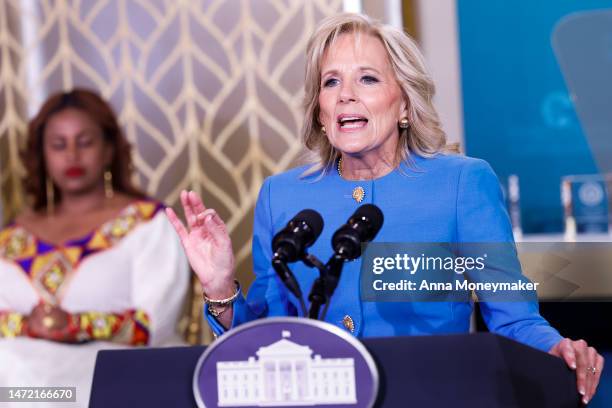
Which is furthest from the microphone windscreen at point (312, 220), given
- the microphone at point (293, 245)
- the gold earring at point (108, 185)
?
the gold earring at point (108, 185)

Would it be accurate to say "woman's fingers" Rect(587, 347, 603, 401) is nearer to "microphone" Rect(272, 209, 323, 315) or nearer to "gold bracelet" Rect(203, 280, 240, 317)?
"microphone" Rect(272, 209, 323, 315)

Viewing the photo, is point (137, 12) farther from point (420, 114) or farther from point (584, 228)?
point (420, 114)

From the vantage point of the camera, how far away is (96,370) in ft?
3.79

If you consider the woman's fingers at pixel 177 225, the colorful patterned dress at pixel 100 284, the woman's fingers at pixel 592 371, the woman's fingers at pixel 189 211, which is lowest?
the colorful patterned dress at pixel 100 284

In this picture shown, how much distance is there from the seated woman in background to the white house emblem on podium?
1.74m

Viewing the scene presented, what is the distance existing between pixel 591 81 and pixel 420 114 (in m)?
1.61

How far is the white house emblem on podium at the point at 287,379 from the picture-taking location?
41.7 inches

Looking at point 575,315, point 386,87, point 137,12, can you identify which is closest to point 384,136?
point 386,87

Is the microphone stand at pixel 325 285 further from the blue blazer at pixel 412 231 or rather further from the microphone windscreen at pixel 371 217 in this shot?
the blue blazer at pixel 412 231

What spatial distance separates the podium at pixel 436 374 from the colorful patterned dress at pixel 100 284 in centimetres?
177

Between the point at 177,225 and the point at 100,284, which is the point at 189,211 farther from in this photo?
the point at 100,284

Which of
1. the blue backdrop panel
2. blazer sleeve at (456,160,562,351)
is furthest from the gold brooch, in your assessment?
the blue backdrop panel

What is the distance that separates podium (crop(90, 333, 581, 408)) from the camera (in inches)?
41.9

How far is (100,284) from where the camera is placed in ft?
9.87
